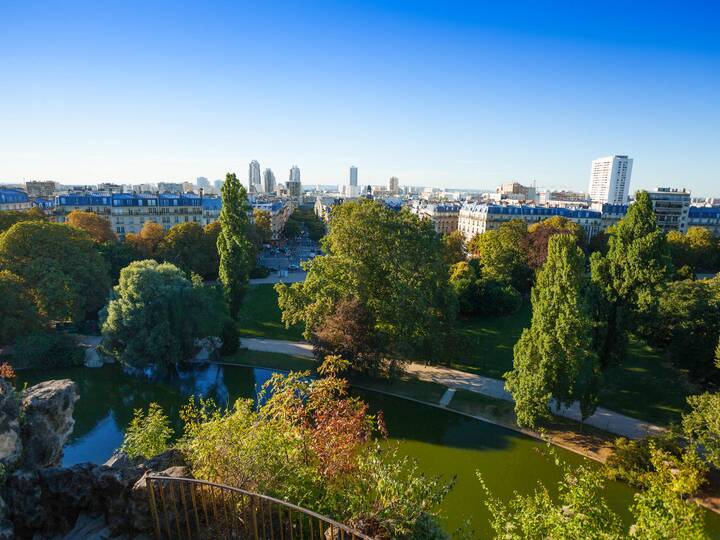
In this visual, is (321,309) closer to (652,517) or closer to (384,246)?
(384,246)

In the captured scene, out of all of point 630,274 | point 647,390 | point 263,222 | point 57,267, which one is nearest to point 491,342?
point 647,390

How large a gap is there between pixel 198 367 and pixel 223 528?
75.8 feet

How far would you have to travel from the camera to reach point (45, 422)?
14.8m

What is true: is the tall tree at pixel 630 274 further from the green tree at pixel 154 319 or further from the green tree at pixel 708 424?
the green tree at pixel 154 319

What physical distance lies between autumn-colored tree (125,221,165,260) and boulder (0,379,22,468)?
37.8 meters

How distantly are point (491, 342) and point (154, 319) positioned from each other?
2473cm

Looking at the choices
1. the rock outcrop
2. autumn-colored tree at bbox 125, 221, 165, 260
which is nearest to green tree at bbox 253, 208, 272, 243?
autumn-colored tree at bbox 125, 221, 165, 260

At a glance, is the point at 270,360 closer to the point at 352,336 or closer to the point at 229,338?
the point at 229,338

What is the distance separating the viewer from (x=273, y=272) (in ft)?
202

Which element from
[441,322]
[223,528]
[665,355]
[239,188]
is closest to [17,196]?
[239,188]

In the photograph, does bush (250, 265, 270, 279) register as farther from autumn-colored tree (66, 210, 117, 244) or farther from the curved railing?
the curved railing

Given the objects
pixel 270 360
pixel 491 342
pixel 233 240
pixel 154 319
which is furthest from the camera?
pixel 491 342

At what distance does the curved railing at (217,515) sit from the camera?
896cm

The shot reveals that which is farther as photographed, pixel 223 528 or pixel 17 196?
pixel 17 196
